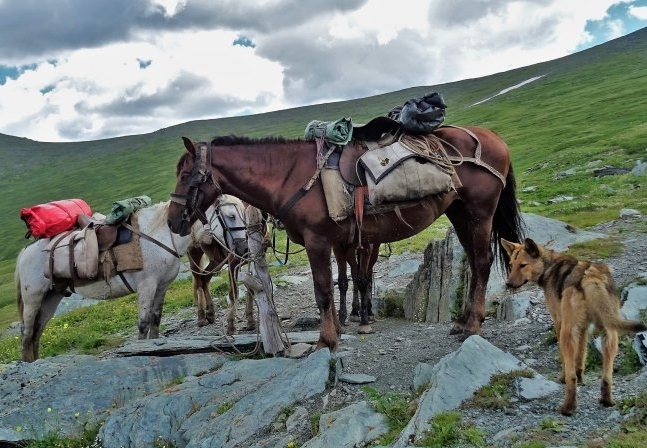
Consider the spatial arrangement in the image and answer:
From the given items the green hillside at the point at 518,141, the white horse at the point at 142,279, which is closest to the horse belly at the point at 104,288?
the white horse at the point at 142,279

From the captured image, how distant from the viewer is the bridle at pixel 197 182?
26.4ft

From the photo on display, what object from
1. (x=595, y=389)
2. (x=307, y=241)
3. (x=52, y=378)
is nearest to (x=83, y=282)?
(x=52, y=378)

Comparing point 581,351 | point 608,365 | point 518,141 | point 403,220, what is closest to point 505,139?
point 518,141

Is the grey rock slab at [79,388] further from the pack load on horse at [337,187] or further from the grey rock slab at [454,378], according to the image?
the grey rock slab at [454,378]

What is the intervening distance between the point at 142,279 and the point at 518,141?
63.3 m

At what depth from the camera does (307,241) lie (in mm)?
8055

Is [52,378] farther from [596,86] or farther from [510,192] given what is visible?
[596,86]

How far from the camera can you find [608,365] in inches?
212

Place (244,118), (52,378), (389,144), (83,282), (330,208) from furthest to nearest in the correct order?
(244,118), (83,282), (52,378), (389,144), (330,208)

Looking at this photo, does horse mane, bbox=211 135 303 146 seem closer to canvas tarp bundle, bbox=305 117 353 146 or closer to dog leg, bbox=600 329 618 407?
canvas tarp bundle, bbox=305 117 353 146

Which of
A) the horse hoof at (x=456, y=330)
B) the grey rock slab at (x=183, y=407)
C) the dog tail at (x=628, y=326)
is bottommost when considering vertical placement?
the grey rock slab at (x=183, y=407)

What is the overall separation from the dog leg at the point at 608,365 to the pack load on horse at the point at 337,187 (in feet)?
10.9

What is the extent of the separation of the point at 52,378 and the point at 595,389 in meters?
7.77

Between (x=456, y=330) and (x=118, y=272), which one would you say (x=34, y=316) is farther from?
(x=456, y=330)
